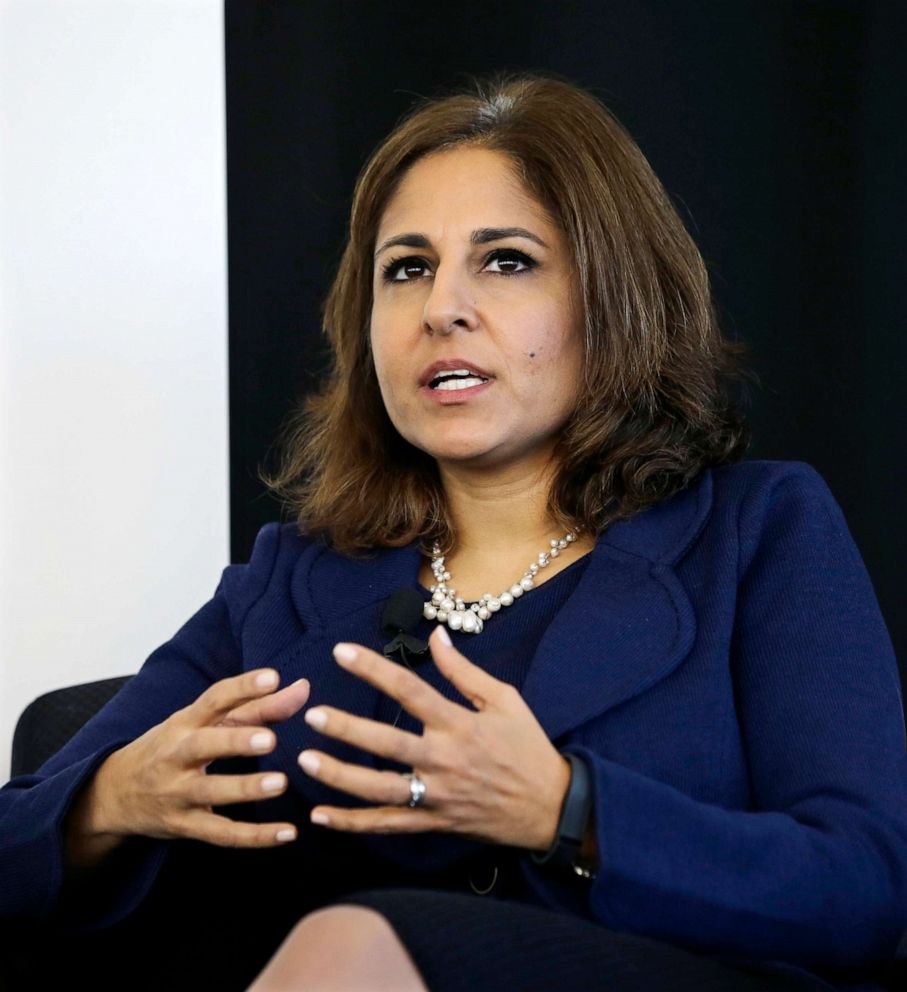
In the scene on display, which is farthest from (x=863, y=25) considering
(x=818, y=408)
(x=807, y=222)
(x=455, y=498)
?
(x=455, y=498)

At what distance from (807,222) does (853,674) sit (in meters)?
1.12

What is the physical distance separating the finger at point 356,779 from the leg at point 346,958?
109 mm

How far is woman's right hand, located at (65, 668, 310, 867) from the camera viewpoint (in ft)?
4.29

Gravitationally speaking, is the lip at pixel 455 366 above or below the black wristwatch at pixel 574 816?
above

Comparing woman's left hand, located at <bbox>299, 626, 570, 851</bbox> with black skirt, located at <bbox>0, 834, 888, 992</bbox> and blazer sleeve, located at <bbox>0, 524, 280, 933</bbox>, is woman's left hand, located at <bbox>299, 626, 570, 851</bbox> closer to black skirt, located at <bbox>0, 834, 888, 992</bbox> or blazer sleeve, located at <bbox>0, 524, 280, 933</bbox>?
black skirt, located at <bbox>0, 834, 888, 992</bbox>

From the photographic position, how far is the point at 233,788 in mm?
1321

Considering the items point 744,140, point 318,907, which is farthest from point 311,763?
point 744,140

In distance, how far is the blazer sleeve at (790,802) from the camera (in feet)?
3.99

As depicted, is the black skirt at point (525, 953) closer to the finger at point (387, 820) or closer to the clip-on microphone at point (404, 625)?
the finger at point (387, 820)

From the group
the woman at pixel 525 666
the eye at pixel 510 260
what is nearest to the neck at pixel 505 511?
the woman at pixel 525 666

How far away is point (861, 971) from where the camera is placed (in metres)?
1.31

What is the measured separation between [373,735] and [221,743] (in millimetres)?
227

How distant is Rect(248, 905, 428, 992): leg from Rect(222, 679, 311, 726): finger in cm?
28

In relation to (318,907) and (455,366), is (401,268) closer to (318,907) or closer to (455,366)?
(455,366)
